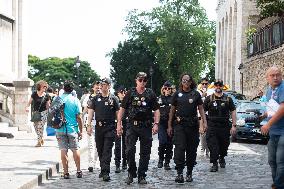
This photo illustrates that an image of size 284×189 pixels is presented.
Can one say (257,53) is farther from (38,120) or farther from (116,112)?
(116,112)

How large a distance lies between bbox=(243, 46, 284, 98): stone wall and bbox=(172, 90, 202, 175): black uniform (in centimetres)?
2070

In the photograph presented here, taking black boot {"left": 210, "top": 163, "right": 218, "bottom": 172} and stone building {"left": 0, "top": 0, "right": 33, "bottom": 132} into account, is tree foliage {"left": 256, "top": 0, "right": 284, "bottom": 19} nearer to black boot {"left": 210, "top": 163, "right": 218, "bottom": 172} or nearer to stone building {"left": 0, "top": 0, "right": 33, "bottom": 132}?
stone building {"left": 0, "top": 0, "right": 33, "bottom": 132}

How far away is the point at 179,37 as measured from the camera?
77.0 m

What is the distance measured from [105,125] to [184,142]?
1.44 m

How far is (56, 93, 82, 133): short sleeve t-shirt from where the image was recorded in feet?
36.0

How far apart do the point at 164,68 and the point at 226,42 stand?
14988 millimetres

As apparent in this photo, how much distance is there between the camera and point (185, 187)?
9898mm

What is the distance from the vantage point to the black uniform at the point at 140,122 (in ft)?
33.5

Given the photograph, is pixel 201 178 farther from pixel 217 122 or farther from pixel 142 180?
pixel 217 122

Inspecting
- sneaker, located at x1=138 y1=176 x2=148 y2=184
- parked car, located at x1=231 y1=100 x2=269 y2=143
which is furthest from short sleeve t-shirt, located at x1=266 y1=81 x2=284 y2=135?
parked car, located at x1=231 y1=100 x2=269 y2=143

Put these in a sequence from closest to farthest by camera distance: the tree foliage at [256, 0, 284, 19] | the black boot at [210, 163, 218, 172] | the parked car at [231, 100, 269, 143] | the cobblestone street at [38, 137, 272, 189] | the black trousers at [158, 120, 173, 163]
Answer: the cobblestone street at [38, 137, 272, 189] < the black boot at [210, 163, 218, 172] < the black trousers at [158, 120, 173, 163] < the parked car at [231, 100, 269, 143] < the tree foliage at [256, 0, 284, 19]

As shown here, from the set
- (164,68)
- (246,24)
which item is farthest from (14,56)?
(164,68)

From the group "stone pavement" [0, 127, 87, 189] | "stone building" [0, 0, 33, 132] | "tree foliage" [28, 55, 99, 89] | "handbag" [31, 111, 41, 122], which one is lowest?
"stone pavement" [0, 127, 87, 189]

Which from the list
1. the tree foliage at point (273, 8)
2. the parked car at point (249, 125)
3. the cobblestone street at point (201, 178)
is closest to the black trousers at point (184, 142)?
the cobblestone street at point (201, 178)
